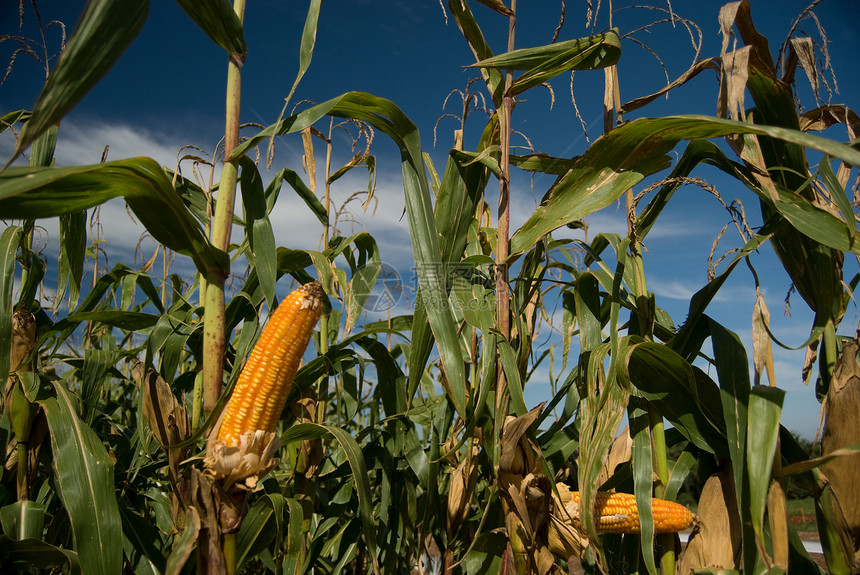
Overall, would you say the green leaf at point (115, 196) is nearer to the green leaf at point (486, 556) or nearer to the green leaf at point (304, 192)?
the green leaf at point (304, 192)

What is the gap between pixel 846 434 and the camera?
135 cm

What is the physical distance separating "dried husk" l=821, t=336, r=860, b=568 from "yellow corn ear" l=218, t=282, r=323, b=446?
144 cm

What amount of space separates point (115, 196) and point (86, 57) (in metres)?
0.35

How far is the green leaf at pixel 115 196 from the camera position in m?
0.90

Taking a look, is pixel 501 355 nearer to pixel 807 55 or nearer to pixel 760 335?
pixel 760 335

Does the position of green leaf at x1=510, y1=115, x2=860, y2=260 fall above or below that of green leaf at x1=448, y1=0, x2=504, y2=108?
below

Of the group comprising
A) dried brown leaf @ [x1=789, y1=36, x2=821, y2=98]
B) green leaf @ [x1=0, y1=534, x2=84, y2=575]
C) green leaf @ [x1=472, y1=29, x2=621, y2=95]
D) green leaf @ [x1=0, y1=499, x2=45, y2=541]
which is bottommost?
green leaf @ [x1=0, y1=534, x2=84, y2=575]

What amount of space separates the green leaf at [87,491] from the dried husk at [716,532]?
167cm

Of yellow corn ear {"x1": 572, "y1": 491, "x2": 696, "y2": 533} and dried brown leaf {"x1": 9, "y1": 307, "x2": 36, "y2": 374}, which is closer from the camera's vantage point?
yellow corn ear {"x1": 572, "y1": 491, "x2": 696, "y2": 533}

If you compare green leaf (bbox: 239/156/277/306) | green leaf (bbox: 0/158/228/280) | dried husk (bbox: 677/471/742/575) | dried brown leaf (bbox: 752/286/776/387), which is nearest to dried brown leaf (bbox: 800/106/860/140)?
dried brown leaf (bbox: 752/286/776/387)

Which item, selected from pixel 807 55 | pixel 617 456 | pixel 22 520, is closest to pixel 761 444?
pixel 617 456

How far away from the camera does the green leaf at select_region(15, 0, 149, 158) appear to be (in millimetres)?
826

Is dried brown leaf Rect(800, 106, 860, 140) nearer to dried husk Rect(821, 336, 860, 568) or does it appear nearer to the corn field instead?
the corn field

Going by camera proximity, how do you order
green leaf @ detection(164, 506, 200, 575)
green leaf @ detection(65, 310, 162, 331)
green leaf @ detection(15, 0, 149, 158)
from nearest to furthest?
green leaf @ detection(15, 0, 149, 158)
green leaf @ detection(164, 506, 200, 575)
green leaf @ detection(65, 310, 162, 331)
